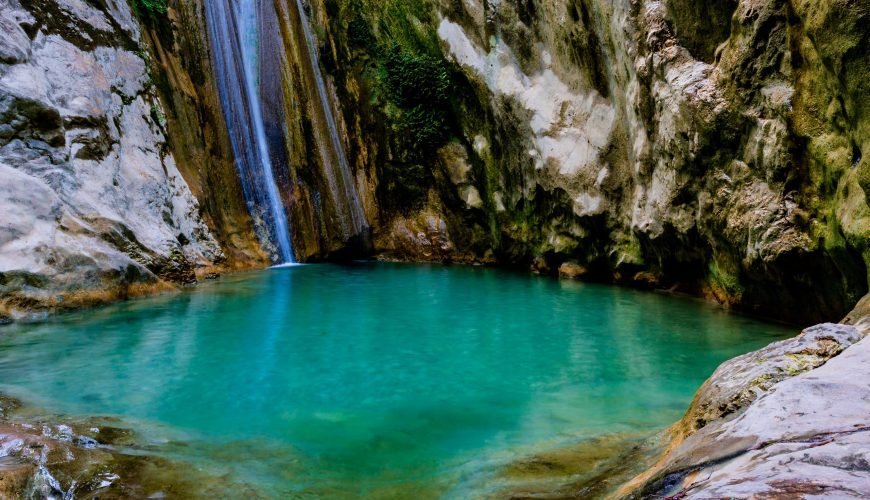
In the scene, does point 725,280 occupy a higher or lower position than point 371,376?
higher

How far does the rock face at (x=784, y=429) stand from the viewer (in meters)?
1.75

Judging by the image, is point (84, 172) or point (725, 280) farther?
point (84, 172)

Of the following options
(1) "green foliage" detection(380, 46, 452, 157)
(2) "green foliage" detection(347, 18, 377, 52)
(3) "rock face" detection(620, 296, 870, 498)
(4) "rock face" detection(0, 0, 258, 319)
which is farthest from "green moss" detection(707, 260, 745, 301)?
(2) "green foliage" detection(347, 18, 377, 52)

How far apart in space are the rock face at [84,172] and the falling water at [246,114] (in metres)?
2.58

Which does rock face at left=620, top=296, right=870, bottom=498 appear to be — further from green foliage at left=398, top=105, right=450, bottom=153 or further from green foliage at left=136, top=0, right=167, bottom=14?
green foliage at left=136, top=0, right=167, bottom=14

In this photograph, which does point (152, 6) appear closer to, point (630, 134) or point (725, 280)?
point (630, 134)

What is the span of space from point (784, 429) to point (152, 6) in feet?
56.8

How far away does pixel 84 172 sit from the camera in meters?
11.2

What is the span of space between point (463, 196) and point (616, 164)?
22.0 ft

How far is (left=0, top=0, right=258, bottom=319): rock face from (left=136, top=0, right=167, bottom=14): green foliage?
811 millimetres

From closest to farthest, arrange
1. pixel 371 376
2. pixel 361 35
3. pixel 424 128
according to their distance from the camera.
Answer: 1. pixel 371 376
2. pixel 424 128
3. pixel 361 35

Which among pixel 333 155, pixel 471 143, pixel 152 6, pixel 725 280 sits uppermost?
pixel 152 6

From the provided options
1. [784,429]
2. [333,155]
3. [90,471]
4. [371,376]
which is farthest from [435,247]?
[784,429]

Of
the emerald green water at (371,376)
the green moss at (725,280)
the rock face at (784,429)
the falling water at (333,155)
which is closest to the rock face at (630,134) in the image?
the green moss at (725,280)
